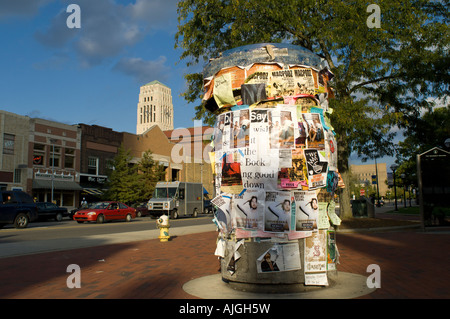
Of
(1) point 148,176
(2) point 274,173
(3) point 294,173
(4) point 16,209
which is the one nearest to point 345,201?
(3) point 294,173

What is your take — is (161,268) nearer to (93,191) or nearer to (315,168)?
(315,168)

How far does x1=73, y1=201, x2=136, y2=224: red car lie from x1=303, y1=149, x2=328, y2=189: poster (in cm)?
2237

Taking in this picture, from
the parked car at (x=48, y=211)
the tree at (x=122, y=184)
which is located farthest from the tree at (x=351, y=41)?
the tree at (x=122, y=184)

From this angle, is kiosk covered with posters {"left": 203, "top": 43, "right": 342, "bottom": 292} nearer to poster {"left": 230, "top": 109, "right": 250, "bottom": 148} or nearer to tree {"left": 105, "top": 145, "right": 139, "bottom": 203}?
poster {"left": 230, "top": 109, "right": 250, "bottom": 148}

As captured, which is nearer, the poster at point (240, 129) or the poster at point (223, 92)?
the poster at point (240, 129)

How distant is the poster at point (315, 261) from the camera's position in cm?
497

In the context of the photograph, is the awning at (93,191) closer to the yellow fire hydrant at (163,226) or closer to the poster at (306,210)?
the yellow fire hydrant at (163,226)

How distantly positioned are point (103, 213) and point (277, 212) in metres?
22.8

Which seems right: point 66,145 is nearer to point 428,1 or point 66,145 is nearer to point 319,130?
point 428,1

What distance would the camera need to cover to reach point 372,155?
1978 centimetres

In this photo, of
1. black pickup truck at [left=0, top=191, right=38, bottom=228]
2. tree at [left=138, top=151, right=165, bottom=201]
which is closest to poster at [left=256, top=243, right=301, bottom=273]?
black pickup truck at [left=0, top=191, right=38, bottom=228]

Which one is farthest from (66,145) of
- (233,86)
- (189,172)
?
(233,86)

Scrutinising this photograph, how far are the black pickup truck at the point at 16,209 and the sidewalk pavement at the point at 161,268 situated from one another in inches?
381
